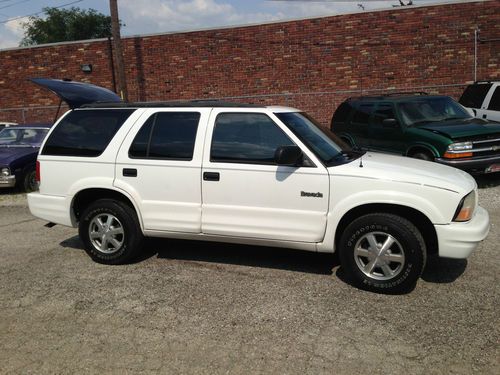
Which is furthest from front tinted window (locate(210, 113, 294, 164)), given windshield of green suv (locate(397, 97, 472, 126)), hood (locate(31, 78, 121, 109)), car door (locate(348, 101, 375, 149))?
car door (locate(348, 101, 375, 149))

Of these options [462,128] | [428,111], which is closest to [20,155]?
[428,111]

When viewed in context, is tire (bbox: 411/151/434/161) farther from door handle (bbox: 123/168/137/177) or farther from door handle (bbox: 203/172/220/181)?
door handle (bbox: 123/168/137/177)

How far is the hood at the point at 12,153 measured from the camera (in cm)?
1025

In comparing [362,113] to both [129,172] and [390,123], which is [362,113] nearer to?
[390,123]

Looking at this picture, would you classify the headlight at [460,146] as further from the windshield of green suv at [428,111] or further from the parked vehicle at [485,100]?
the parked vehicle at [485,100]

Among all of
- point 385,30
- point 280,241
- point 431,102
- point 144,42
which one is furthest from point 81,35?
point 280,241

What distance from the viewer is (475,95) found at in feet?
39.3

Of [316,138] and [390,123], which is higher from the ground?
[316,138]

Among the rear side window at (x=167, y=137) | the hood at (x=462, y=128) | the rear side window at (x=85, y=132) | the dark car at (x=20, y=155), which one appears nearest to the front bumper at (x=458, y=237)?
the rear side window at (x=167, y=137)

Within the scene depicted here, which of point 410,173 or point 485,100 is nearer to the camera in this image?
point 410,173

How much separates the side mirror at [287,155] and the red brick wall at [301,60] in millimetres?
13257

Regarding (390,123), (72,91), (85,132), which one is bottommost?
(390,123)

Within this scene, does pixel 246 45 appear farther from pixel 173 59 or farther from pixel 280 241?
pixel 280 241

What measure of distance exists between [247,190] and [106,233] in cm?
176
